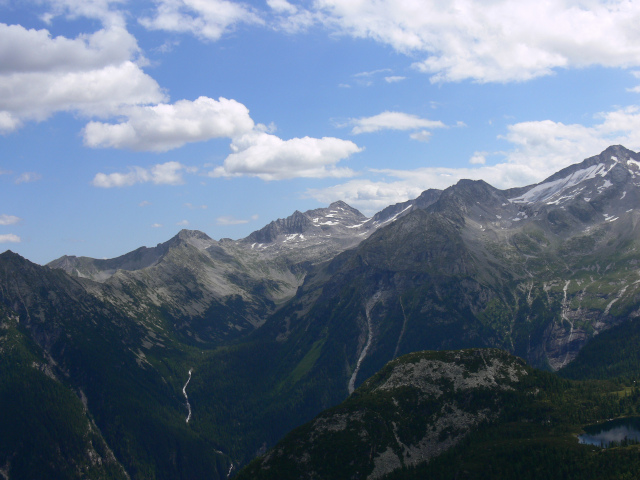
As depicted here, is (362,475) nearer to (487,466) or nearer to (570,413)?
(487,466)

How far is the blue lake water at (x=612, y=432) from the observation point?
177 metres

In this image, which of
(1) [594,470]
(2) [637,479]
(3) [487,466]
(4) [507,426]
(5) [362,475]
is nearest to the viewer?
(2) [637,479]

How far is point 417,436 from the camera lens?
190 m

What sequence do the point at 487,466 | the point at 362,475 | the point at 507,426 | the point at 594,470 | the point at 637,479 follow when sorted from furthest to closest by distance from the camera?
the point at 507,426 → the point at 362,475 → the point at 487,466 → the point at 594,470 → the point at 637,479

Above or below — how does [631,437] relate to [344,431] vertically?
below

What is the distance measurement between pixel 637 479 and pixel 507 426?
48.4m

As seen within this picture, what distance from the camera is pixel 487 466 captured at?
164375 millimetres

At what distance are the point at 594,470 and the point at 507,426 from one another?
120 ft

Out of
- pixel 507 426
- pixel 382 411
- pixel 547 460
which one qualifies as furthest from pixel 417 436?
pixel 547 460

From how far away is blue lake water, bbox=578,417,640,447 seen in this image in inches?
6961

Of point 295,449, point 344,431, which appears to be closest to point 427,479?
point 344,431

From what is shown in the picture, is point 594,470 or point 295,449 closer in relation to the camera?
point 594,470

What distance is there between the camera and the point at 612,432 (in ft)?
609

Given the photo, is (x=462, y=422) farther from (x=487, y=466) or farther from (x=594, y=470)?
(x=594, y=470)
